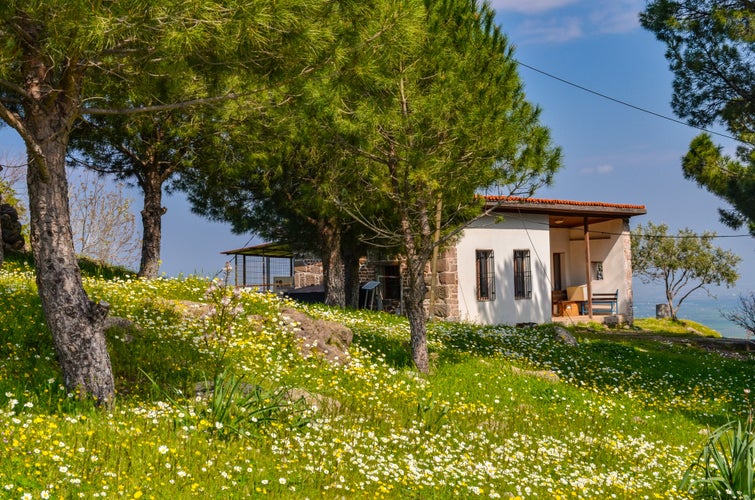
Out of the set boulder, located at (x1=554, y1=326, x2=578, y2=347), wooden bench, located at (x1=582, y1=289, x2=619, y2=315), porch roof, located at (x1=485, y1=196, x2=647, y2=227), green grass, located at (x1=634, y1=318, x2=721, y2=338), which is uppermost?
porch roof, located at (x1=485, y1=196, x2=647, y2=227)

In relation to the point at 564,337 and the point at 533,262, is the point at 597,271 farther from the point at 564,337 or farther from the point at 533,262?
the point at 564,337

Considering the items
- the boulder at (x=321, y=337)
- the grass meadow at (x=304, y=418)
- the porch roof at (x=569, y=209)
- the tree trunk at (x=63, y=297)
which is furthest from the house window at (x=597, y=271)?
the tree trunk at (x=63, y=297)

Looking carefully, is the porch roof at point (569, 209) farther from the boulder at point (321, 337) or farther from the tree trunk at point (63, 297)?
the tree trunk at point (63, 297)

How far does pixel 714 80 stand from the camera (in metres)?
17.1

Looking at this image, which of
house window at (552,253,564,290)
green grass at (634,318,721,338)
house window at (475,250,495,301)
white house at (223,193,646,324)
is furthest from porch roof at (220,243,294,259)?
green grass at (634,318,721,338)

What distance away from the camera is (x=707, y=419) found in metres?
10.3

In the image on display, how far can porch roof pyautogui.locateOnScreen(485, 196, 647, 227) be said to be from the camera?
798 inches

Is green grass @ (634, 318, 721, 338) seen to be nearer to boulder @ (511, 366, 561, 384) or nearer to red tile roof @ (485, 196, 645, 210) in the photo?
red tile roof @ (485, 196, 645, 210)

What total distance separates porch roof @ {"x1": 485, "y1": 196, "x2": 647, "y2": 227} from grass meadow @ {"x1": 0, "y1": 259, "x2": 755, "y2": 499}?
8.14 metres

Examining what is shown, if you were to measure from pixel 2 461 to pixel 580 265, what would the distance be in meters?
25.8

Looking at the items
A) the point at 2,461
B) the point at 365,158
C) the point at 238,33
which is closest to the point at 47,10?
the point at 238,33

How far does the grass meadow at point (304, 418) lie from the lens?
4.54 meters

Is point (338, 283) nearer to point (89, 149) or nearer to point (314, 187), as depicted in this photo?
point (314, 187)

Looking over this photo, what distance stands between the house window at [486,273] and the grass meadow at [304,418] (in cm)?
738
